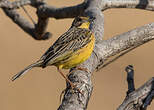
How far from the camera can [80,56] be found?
5215 millimetres

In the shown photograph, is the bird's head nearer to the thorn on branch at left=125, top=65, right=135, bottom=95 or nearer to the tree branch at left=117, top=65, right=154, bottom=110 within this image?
the thorn on branch at left=125, top=65, right=135, bottom=95

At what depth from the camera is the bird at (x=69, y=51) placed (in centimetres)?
520

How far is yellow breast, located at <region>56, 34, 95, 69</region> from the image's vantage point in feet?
17.0

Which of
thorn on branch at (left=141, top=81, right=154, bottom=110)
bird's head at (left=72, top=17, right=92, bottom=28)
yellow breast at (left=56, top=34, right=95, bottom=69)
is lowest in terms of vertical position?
thorn on branch at (left=141, top=81, right=154, bottom=110)

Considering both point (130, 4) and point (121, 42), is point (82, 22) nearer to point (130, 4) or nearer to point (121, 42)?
point (121, 42)

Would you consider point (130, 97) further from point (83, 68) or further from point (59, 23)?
point (59, 23)

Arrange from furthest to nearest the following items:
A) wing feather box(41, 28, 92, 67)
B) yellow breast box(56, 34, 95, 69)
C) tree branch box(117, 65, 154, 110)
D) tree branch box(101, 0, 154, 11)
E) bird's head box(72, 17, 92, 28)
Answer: tree branch box(101, 0, 154, 11)
bird's head box(72, 17, 92, 28)
wing feather box(41, 28, 92, 67)
yellow breast box(56, 34, 95, 69)
tree branch box(117, 65, 154, 110)

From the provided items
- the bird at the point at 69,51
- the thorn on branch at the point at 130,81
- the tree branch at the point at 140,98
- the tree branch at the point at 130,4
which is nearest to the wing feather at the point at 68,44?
the bird at the point at 69,51

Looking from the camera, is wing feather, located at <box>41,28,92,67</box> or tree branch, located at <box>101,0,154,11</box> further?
tree branch, located at <box>101,0,154,11</box>

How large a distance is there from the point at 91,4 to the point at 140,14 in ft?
47.5

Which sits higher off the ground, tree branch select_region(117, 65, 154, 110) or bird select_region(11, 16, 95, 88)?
bird select_region(11, 16, 95, 88)

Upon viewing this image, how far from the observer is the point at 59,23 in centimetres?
1973

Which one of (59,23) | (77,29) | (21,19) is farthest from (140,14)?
(77,29)

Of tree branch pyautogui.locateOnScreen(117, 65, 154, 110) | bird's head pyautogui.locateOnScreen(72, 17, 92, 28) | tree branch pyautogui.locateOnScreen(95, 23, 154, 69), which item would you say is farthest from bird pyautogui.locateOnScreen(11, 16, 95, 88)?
tree branch pyautogui.locateOnScreen(117, 65, 154, 110)
